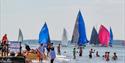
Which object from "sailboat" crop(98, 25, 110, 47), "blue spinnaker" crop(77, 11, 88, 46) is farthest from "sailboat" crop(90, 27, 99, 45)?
"blue spinnaker" crop(77, 11, 88, 46)

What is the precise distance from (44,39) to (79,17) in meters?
5.44

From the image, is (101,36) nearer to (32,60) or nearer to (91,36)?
(91,36)

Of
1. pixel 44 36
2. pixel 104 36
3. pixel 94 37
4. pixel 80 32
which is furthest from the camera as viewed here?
pixel 94 37

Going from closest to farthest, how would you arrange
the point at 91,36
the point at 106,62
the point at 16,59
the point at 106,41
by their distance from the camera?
the point at 16,59 < the point at 106,62 < the point at 106,41 < the point at 91,36

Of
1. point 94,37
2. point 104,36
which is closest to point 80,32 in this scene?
point 104,36

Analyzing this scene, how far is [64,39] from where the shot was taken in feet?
297

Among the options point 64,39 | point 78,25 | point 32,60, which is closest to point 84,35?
point 78,25

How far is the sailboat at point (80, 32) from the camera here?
52250 millimetres

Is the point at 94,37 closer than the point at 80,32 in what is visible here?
No

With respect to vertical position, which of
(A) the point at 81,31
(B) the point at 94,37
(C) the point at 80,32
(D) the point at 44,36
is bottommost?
(D) the point at 44,36

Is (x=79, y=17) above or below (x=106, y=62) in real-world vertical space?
above

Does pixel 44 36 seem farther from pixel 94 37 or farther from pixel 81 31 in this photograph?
pixel 94 37

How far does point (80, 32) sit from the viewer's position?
53.2 meters

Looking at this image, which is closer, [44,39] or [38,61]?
[38,61]
